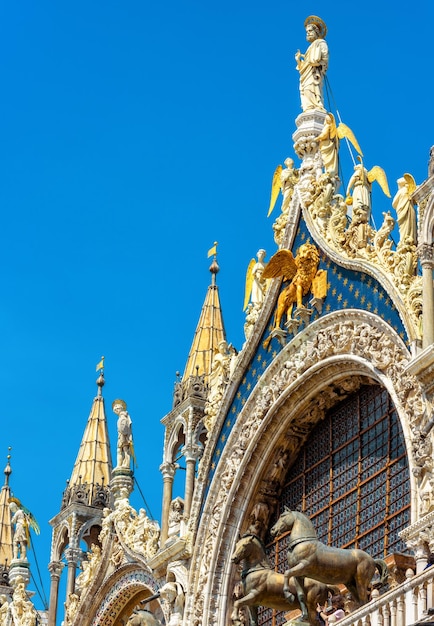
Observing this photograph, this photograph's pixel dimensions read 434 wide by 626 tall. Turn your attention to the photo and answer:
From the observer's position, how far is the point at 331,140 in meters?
29.1

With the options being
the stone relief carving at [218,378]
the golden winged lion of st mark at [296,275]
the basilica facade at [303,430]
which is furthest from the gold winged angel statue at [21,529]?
the golden winged lion of st mark at [296,275]

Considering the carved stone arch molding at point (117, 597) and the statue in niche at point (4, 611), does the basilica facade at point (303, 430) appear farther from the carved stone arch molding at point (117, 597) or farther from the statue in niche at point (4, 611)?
the statue in niche at point (4, 611)

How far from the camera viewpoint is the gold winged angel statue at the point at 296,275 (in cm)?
2784

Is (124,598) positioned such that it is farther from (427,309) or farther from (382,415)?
(427,309)

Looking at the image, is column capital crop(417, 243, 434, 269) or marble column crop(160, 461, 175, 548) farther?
marble column crop(160, 461, 175, 548)

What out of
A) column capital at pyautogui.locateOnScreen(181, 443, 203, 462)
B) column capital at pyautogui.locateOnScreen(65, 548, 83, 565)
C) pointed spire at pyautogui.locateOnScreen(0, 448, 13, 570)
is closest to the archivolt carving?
column capital at pyautogui.locateOnScreen(181, 443, 203, 462)

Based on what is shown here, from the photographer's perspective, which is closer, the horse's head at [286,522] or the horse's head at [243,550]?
the horse's head at [286,522]

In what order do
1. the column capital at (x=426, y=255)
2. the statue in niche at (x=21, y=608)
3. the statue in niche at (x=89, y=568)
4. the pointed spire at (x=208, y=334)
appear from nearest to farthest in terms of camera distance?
the column capital at (x=426, y=255) → the pointed spire at (x=208, y=334) → the statue in niche at (x=89, y=568) → the statue in niche at (x=21, y=608)

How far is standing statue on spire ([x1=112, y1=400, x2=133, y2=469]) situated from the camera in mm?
33125

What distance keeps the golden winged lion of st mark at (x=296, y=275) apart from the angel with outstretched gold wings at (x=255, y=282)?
1.90ft

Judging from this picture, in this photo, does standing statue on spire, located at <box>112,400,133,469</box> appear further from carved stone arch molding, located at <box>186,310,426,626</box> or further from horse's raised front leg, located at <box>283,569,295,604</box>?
horse's raised front leg, located at <box>283,569,295,604</box>

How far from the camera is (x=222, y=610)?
27641 millimetres

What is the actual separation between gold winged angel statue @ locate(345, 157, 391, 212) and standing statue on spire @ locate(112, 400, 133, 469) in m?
7.93

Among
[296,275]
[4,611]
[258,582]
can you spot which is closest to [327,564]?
[258,582]
